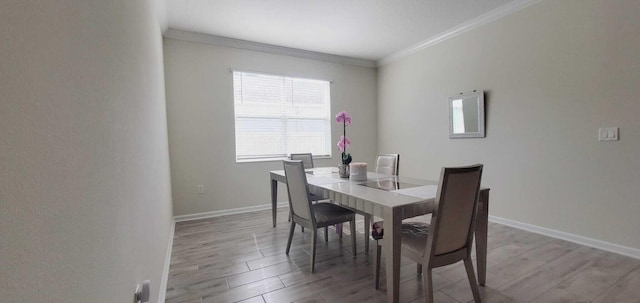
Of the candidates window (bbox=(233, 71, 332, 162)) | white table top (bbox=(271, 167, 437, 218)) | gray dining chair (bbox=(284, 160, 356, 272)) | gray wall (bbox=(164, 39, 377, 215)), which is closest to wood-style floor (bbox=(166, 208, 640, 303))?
gray dining chair (bbox=(284, 160, 356, 272))

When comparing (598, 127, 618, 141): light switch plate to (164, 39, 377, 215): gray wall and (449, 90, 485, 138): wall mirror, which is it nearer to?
(449, 90, 485, 138): wall mirror

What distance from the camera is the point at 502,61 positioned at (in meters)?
3.29

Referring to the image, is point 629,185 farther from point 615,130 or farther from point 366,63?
point 366,63

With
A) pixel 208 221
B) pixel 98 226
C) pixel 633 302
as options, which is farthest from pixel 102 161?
pixel 208 221

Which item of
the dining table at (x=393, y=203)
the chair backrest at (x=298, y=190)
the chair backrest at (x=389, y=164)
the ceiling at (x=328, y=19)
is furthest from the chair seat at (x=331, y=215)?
the ceiling at (x=328, y=19)

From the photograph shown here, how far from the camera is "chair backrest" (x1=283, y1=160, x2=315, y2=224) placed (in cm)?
219

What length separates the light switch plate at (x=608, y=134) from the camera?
97.6 inches

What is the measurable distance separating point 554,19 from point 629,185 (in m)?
1.75

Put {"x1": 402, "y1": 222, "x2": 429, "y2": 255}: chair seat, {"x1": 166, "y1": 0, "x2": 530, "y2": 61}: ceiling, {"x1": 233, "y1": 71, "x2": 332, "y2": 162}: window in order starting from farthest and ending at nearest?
{"x1": 233, "y1": 71, "x2": 332, "y2": 162}: window < {"x1": 166, "y1": 0, "x2": 530, "y2": 61}: ceiling < {"x1": 402, "y1": 222, "x2": 429, "y2": 255}: chair seat

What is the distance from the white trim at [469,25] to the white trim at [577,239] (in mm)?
2461

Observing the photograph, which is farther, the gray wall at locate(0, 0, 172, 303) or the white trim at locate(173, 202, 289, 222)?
the white trim at locate(173, 202, 289, 222)

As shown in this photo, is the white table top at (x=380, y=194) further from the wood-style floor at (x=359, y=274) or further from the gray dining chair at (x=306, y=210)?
the wood-style floor at (x=359, y=274)

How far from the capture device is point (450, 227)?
63.6 inches

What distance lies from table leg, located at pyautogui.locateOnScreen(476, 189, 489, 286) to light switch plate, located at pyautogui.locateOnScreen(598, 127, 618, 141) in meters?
1.63
